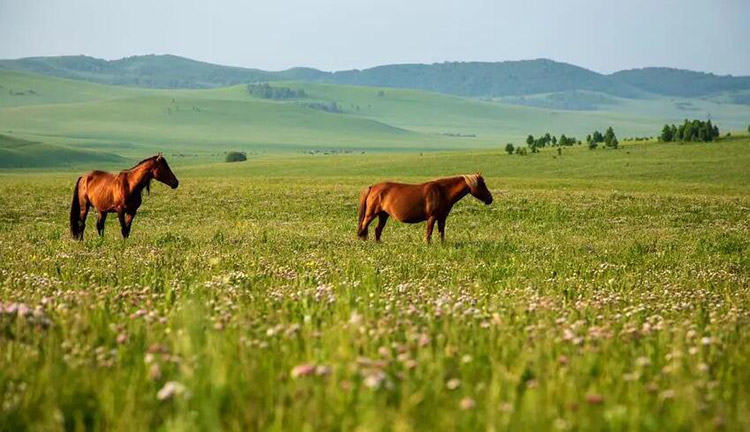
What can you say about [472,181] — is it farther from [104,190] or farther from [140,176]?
[104,190]

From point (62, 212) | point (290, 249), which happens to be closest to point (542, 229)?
point (290, 249)

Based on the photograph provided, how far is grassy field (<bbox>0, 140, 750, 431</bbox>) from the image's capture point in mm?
4527

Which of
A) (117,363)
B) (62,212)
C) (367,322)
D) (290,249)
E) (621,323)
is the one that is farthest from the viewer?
(62,212)

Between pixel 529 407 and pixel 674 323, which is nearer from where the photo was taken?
pixel 529 407

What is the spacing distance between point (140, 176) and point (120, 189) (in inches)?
30.4

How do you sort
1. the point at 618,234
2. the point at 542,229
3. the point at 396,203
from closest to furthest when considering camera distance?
the point at 396,203, the point at 618,234, the point at 542,229

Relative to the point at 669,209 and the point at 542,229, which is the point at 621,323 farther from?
the point at 669,209

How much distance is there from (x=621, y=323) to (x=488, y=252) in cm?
993

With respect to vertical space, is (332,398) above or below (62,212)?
above

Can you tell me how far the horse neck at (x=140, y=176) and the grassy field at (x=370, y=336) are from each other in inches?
52.9

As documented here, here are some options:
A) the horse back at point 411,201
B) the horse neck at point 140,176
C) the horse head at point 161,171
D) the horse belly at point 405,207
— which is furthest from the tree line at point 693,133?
the horse neck at point 140,176

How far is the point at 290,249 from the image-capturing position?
17.9 metres

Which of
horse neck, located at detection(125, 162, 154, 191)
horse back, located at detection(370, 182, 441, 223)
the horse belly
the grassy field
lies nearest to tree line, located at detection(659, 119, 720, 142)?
A: the grassy field

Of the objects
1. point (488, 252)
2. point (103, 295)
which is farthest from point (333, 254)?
point (103, 295)
